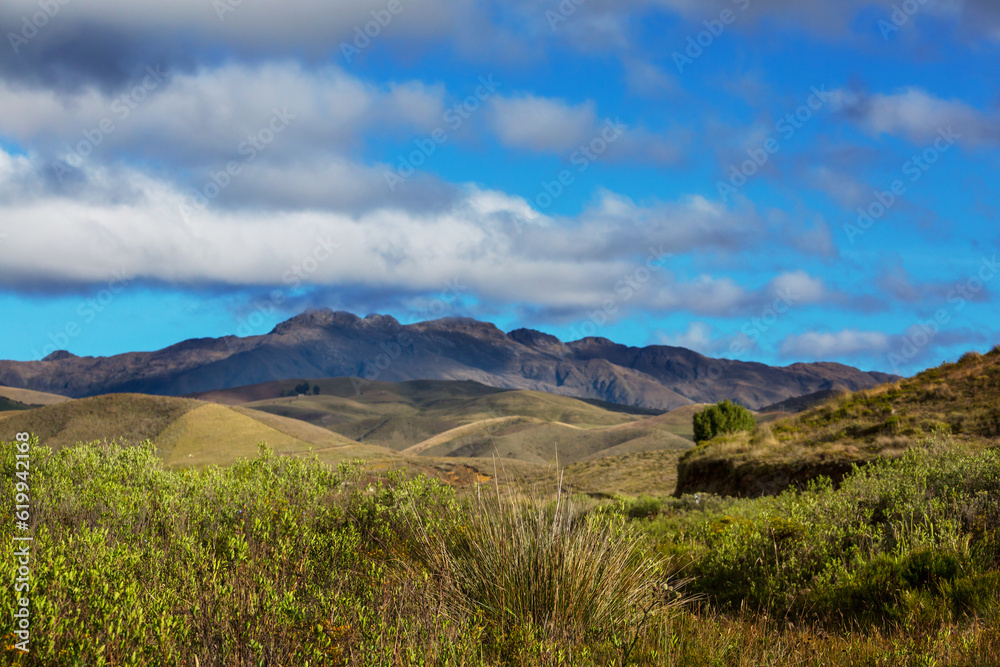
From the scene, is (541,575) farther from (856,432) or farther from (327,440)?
(327,440)

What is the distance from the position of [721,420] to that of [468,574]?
36.7 meters

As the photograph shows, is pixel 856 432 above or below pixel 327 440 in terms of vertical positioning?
above

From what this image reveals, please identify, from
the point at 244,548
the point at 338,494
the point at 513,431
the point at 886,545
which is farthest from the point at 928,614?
the point at 513,431

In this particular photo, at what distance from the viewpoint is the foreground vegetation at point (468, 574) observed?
4383mm

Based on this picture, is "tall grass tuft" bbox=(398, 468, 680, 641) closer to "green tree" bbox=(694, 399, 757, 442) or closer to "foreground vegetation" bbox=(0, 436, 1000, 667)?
"foreground vegetation" bbox=(0, 436, 1000, 667)

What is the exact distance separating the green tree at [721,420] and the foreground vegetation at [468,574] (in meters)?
29.9

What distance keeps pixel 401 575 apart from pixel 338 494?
3287 mm

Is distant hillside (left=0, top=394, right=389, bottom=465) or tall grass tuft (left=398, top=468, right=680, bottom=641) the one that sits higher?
distant hillside (left=0, top=394, right=389, bottom=465)

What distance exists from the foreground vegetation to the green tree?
29867 millimetres

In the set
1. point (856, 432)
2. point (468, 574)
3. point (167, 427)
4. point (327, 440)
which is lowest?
point (468, 574)

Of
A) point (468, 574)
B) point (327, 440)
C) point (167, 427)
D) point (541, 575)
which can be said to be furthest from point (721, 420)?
point (167, 427)

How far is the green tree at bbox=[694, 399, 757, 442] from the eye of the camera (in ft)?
130

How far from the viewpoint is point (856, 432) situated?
21344 millimetres

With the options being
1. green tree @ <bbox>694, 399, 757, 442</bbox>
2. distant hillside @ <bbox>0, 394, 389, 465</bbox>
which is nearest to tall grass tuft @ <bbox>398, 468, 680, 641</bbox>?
green tree @ <bbox>694, 399, 757, 442</bbox>
